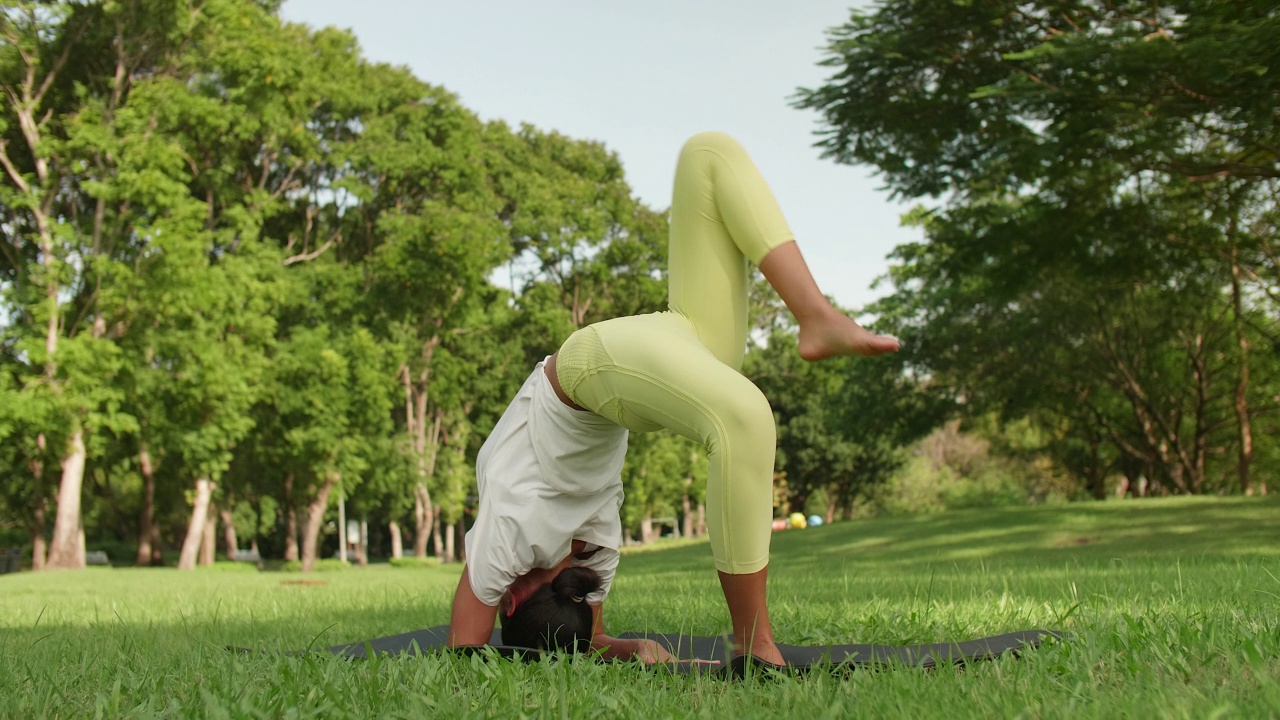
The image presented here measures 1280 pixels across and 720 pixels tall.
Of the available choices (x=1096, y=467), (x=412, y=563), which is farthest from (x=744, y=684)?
(x=1096, y=467)

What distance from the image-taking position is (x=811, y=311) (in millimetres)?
2852

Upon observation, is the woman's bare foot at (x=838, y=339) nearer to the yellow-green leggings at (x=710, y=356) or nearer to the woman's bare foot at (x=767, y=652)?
the yellow-green leggings at (x=710, y=356)

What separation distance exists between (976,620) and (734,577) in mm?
1291

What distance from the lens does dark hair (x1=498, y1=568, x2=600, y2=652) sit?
3.13 m

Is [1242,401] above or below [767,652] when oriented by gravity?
above

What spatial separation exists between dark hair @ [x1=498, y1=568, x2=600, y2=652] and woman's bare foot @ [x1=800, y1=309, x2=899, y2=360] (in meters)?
1.06

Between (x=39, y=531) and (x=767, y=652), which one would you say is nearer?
(x=767, y=652)

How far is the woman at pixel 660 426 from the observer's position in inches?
106

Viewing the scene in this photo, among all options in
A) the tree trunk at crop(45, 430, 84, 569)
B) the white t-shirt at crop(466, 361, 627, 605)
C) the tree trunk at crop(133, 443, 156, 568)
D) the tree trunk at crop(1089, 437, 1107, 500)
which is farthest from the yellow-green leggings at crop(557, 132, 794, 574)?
the tree trunk at crop(1089, 437, 1107, 500)

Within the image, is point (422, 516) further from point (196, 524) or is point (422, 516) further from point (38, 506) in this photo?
point (38, 506)

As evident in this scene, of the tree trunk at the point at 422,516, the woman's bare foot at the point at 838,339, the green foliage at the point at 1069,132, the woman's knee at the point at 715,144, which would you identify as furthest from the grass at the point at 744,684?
the tree trunk at the point at 422,516

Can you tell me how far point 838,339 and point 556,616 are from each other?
48.5 inches

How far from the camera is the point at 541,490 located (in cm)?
316

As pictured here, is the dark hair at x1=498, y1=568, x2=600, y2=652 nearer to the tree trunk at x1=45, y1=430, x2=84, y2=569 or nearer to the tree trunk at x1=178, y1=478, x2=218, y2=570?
the tree trunk at x1=45, y1=430, x2=84, y2=569
